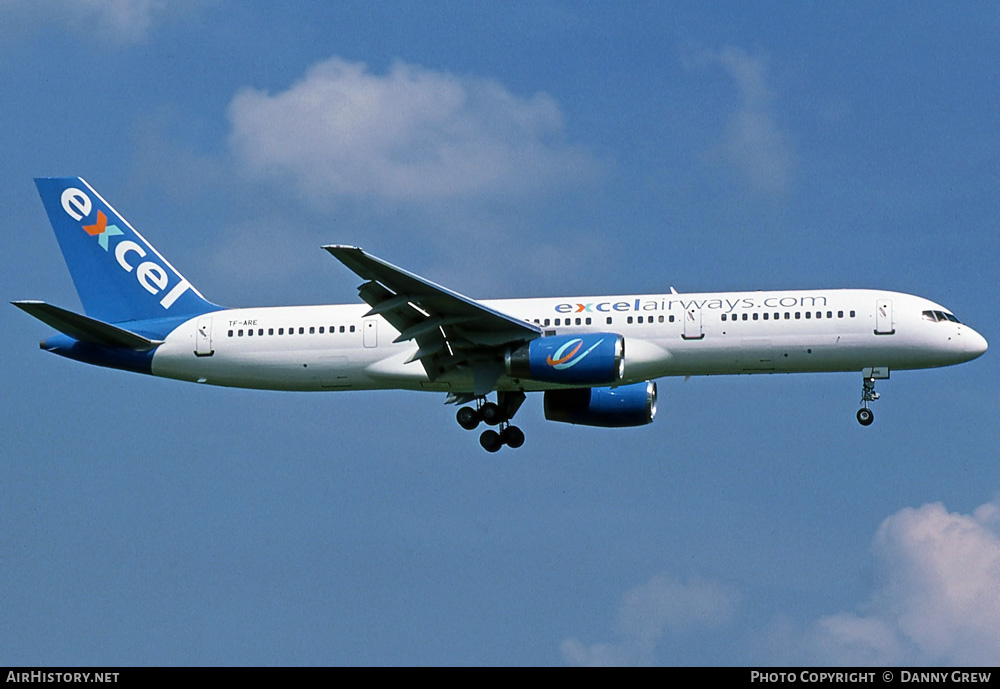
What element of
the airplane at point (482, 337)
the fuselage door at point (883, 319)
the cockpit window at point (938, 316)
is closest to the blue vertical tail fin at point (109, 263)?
the airplane at point (482, 337)

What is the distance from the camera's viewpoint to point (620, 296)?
45.1 m

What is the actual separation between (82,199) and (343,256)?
1483 cm

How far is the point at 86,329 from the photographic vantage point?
45.8 meters

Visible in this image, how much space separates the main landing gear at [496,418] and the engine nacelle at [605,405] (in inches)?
52.1

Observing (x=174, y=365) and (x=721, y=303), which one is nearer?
(x=721, y=303)

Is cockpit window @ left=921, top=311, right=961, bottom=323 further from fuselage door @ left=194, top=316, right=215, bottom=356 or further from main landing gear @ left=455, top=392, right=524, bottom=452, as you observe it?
fuselage door @ left=194, top=316, right=215, bottom=356

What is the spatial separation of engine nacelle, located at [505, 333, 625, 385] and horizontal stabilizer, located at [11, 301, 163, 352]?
12.1 meters

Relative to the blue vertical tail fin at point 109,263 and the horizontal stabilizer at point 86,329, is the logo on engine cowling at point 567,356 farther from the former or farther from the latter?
the horizontal stabilizer at point 86,329

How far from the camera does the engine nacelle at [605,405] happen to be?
157 ft

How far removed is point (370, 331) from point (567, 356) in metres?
6.78

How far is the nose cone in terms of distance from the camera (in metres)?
43.6
